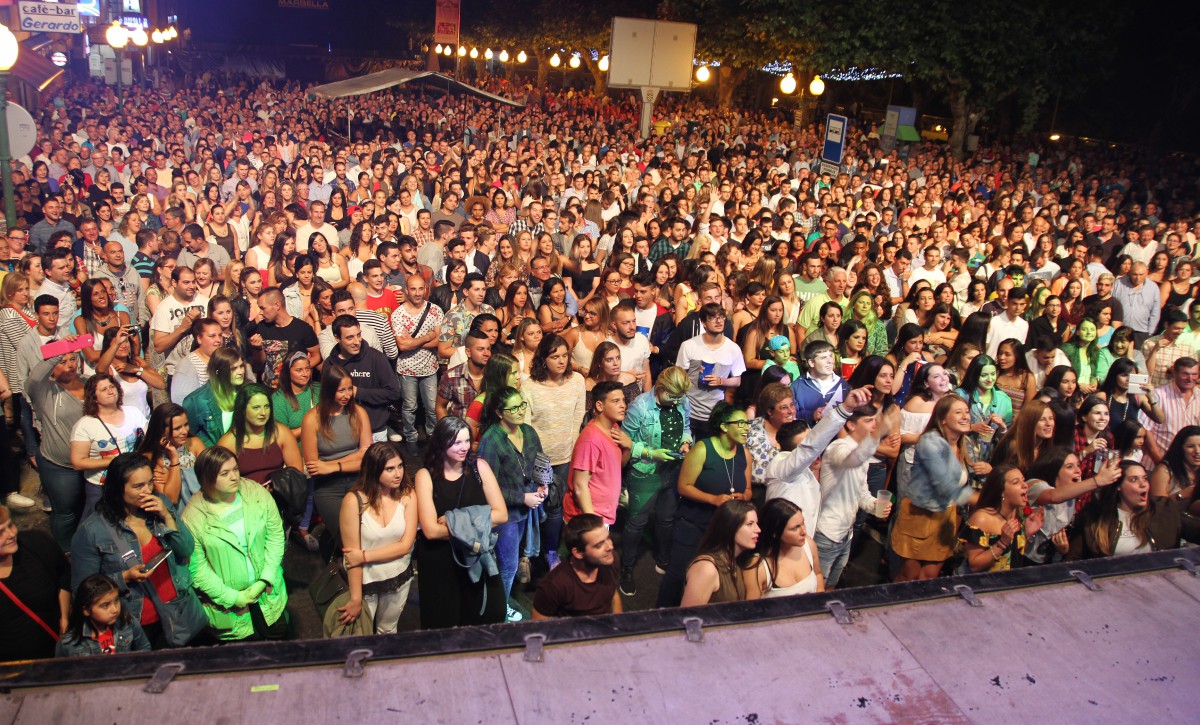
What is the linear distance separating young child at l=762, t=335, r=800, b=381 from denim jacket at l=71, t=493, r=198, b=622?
4338mm

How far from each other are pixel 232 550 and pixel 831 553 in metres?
3.26

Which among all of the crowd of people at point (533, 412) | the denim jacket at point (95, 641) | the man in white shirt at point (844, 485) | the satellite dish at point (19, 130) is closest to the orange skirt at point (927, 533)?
the crowd of people at point (533, 412)

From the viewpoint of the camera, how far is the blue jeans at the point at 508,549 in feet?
17.6

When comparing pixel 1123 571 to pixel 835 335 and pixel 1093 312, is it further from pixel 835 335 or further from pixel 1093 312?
pixel 1093 312

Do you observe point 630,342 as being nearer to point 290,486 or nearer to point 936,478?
point 936,478

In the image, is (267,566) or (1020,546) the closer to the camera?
(267,566)

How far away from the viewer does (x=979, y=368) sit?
21.6 feet

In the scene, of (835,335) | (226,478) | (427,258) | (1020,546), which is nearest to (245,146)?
(427,258)

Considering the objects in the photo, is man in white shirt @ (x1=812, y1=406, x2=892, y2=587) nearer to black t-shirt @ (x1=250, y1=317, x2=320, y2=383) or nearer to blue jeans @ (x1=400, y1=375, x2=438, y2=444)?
blue jeans @ (x1=400, y1=375, x2=438, y2=444)

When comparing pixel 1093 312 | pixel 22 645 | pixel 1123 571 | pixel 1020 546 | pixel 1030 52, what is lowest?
pixel 22 645

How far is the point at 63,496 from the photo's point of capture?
572 cm

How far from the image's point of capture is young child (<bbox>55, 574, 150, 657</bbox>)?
389cm

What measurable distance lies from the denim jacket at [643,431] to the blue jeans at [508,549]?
2.72 feet

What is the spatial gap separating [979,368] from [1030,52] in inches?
719
